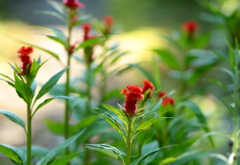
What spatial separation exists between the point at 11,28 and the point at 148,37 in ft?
6.62

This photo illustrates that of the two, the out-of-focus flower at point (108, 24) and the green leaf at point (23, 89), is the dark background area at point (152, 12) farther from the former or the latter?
the green leaf at point (23, 89)

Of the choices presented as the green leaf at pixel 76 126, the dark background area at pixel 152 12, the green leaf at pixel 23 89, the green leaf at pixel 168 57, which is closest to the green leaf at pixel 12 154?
the green leaf at pixel 23 89

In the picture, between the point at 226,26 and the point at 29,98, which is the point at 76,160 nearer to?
the point at 29,98

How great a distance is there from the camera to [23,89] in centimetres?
63

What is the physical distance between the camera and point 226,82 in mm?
1992

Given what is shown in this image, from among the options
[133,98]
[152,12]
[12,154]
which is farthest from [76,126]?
[152,12]

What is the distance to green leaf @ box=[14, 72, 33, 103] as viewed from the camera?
24.4 inches

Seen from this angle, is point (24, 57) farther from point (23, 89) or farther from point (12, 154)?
point (12, 154)

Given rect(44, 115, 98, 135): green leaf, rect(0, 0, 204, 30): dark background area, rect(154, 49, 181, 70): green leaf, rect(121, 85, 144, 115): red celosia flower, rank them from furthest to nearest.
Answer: rect(0, 0, 204, 30): dark background area
rect(154, 49, 181, 70): green leaf
rect(44, 115, 98, 135): green leaf
rect(121, 85, 144, 115): red celosia flower

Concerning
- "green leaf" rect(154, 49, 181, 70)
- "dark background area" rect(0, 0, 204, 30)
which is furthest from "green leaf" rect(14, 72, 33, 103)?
"dark background area" rect(0, 0, 204, 30)

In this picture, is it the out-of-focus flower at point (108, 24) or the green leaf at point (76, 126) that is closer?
the green leaf at point (76, 126)

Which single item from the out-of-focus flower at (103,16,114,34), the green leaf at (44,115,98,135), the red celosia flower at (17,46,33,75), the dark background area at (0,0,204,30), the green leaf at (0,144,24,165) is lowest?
the green leaf at (0,144,24,165)

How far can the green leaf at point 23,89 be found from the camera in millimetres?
620

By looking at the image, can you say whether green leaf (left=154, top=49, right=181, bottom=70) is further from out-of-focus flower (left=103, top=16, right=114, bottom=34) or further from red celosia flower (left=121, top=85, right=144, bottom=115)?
red celosia flower (left=121, top=85, right=144, bottom=115)
